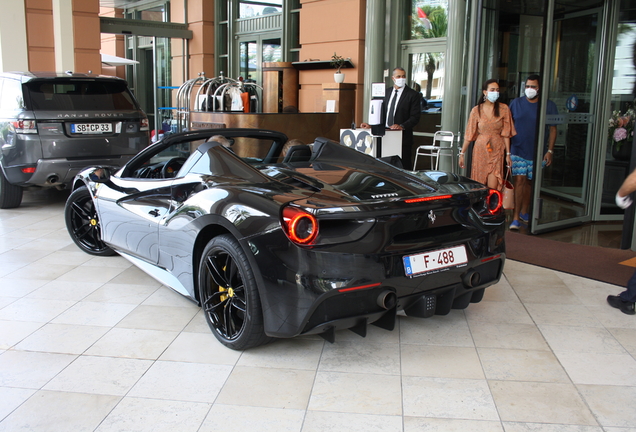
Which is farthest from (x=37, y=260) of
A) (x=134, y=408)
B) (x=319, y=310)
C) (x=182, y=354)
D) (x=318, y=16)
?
(x=318, y=16)

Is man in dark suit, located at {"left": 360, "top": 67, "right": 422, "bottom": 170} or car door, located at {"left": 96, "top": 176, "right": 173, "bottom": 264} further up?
man in dark suit, located at {"left": 360, "top": 67, "right": 422, "bottom": 170}

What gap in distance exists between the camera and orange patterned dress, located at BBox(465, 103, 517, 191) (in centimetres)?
637

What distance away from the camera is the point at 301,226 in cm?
277

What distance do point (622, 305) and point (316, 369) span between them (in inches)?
90.4

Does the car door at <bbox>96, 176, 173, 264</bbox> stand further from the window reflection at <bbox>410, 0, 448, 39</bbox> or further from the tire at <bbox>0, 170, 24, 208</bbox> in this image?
the window reflection at <bbox>410, 0, 448, 39</bbox>

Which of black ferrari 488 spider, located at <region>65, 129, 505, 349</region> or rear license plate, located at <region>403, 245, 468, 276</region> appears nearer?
black ferrari 488 spider, located at <region>65, 129, 505, 349</region>

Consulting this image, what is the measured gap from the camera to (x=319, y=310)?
9.12 ft

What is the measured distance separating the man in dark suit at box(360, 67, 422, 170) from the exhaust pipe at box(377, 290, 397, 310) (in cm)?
494

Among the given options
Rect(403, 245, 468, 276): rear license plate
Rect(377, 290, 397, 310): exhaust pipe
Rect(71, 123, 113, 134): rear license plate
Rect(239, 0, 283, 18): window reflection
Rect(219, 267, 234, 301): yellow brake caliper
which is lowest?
Rect(219, 267, 234, 301): yellow brake caliper

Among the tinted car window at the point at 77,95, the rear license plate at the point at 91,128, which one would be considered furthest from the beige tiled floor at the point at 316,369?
the tinted car window at the point at 77,95

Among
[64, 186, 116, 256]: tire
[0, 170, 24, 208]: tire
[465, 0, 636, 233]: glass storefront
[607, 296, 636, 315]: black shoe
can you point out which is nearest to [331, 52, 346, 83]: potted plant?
[465, 0, 636, 233]: glass storefront

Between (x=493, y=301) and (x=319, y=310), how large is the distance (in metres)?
1.86

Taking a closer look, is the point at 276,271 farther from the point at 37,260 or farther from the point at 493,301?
the point at 37,260

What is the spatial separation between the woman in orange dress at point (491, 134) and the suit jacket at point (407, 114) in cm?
126
